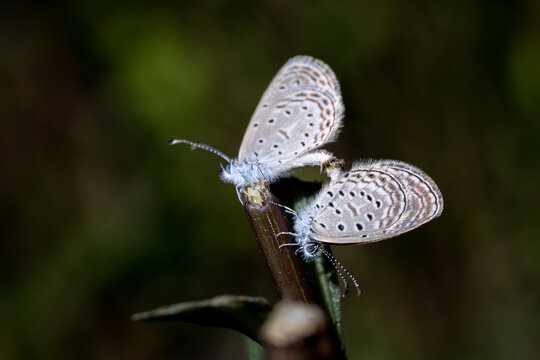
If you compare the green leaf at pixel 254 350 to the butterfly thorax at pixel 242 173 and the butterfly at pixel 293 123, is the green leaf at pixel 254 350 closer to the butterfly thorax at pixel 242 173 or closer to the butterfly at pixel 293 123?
the butterfly thorax at pixel 242 173

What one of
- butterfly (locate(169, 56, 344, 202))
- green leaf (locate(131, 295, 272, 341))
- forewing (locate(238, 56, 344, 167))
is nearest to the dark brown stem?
green leaf (locate(131, 295, 272, 341))

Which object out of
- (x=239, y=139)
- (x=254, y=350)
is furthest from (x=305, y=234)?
(x=239, y=139)

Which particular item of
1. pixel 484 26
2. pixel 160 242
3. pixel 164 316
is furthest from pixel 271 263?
pixel 484 26

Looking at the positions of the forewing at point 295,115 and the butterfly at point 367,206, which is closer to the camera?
the butterfly at point 367,206

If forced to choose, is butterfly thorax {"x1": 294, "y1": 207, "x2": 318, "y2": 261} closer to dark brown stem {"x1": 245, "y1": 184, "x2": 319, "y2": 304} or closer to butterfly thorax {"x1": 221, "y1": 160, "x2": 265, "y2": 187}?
butterfly thorax {"x1": 221, "y1": 160, "x2": 265, "y2": 187}

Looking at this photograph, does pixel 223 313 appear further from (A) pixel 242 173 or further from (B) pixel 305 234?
(A) pixel 242 173

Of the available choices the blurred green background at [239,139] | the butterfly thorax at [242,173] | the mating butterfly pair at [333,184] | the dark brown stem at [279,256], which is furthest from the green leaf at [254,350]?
the blurred green background at [239,139]
